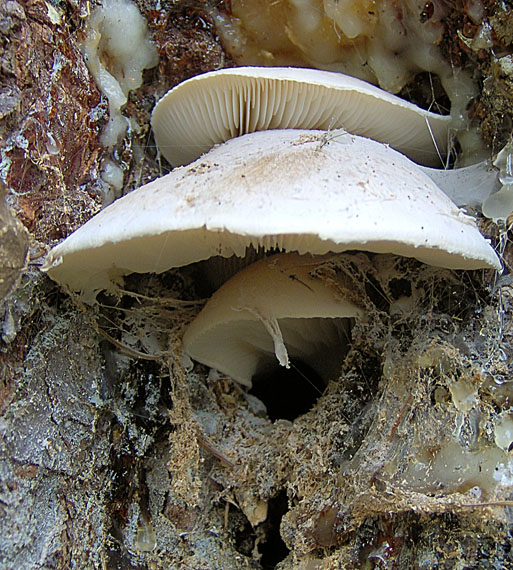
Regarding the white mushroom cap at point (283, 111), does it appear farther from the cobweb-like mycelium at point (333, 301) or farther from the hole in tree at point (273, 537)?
the hole in tree at point (273, 537)

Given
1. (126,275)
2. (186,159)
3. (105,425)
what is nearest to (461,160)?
(186,159)

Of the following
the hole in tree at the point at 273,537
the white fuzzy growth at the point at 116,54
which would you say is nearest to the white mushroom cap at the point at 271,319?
the hole in tree at the point at 273,537

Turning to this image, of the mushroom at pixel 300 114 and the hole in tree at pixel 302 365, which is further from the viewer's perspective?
the hole in tree at pixel 302 365

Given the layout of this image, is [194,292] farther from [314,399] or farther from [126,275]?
[314,399]

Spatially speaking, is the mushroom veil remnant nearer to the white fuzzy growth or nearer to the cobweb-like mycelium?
the cobweb-like mycelium

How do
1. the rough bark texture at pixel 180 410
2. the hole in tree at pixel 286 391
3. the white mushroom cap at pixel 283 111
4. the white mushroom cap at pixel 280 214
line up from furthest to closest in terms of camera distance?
the hole in tree at pixel 286 391
the white mushroom cap at pixel 283 111
the rough bark texture at pixel 180 410
the white mushroom cap at pixel 280 214

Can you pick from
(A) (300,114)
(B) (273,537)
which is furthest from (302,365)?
(A) (300,114)

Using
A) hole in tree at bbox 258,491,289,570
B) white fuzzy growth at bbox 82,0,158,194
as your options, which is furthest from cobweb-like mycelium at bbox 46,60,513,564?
white fuzzy growth at bbox 82,0,158,194
